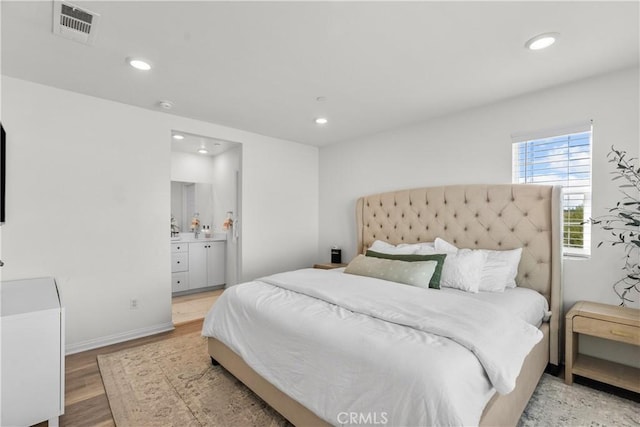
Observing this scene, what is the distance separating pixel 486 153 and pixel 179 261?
4.41m

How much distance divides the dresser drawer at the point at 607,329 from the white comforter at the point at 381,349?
2.54ft

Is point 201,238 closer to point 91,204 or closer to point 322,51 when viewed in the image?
point 91,204

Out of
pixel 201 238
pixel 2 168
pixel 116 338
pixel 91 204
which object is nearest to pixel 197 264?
A: pixel 201 238

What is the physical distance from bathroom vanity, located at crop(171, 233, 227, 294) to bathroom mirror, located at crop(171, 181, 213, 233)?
38 centimetres

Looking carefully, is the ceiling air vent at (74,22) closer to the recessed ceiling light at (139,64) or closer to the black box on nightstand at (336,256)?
the recessed ceiling light at (139,64)

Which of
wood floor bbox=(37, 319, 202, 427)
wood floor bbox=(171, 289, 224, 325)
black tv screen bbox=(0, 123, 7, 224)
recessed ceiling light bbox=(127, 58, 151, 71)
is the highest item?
recessed ceiling light bbox=(127, 58, 151, 71)

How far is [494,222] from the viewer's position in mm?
2877

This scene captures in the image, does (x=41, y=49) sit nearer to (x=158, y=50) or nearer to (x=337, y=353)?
(x=158, y=50)

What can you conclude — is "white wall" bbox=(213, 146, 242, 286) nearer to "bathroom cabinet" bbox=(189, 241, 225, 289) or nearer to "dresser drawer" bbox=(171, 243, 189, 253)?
"bathroom cabinet" bbox=(189, 241, 225, 289)

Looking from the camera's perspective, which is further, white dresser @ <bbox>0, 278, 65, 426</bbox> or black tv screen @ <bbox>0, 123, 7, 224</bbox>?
black tv screen @ <bbox>0, 123, 7, 224</bbox>

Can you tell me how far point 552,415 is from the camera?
1.90m

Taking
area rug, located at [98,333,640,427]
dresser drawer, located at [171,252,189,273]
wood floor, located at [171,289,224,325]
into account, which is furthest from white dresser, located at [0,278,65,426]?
dresser drawer, located at [171,252,189,273]

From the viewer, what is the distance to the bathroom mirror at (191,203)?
18.0ft

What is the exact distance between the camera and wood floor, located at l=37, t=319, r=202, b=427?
189 cm
